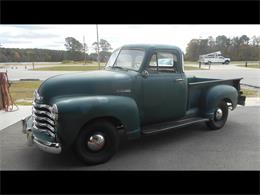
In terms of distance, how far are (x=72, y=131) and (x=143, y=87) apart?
1.68 m

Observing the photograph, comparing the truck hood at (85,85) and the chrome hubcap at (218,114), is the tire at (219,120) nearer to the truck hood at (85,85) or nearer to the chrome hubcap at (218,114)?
the chrome hubcap at (218,114)

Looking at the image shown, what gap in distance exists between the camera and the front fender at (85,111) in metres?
4.17

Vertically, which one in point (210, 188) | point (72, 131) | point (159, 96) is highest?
point (159, 96)

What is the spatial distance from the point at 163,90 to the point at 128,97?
0.90 meters

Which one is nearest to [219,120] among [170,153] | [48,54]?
[170,153]

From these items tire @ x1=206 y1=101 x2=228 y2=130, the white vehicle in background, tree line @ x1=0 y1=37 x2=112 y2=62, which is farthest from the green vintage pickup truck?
the white vehicle in background

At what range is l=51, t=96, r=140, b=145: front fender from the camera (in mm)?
4168

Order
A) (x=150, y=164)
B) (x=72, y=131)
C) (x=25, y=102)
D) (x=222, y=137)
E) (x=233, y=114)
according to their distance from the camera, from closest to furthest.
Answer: (x=72, y=131) < (x=150, y=164) < (x=222, y=137) < (x=233, y=114) < (x=25, y=102)

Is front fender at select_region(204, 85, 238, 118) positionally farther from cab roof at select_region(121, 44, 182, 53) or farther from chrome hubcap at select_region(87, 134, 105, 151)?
chrome hubcap at select_region(87, 134, 105, 151)

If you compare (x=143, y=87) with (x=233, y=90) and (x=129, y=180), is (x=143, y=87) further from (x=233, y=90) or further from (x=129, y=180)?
(x=233, y=90)

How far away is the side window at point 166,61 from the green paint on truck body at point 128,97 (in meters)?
0.08

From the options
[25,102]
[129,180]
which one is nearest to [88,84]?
[129,180]

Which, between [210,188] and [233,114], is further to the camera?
[233,114]

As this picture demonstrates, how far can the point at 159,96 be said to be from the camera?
17.9ft
